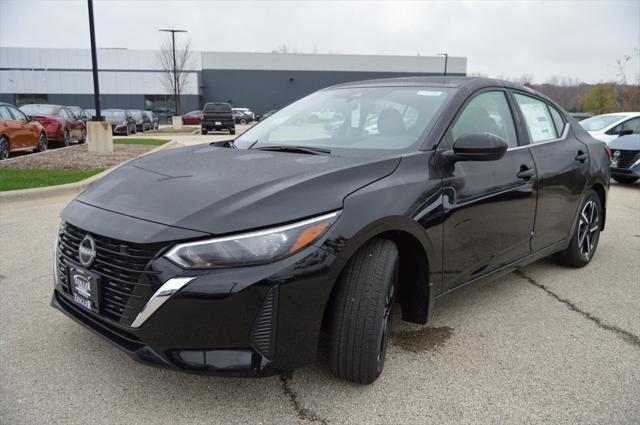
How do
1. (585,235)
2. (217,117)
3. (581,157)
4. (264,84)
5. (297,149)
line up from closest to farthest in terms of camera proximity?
1. (297,149)
2. (581,157)
3. (585,235)
4. (217,117)
5. (264,84)

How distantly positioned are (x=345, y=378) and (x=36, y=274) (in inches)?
117

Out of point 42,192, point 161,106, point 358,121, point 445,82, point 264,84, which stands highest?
point 264,84

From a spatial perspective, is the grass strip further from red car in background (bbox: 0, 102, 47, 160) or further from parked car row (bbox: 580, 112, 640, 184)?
parked car row (bbox: 580, 112, 640, 184)

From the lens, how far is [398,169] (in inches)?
105

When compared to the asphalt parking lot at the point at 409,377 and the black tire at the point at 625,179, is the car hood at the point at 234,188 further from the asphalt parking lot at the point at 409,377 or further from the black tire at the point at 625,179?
the black tire at the point at 625,179

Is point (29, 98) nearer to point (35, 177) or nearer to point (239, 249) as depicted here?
point (35, 177)

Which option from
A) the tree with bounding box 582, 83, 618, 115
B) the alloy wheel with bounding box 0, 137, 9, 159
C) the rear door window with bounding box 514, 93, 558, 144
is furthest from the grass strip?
the tree with bounding box 582, 83, 618, 115

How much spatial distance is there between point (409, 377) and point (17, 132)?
12.5 meters

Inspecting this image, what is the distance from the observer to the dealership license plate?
2.30m

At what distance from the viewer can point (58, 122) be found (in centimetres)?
1573

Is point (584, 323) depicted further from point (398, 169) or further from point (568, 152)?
point (398, 169)

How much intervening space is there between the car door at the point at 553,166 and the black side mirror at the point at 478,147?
1.03 metres

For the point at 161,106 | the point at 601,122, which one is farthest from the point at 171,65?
the point at 601,122

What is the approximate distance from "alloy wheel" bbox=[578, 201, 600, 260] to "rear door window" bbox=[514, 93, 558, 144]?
838mm
